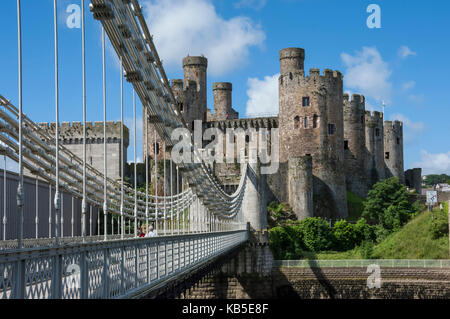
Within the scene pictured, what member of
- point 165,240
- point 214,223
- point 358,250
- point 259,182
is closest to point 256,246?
point 259,182

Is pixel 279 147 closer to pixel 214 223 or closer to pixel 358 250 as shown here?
pixel 358 250

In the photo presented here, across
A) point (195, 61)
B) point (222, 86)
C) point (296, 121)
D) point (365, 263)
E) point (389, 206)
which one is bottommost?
point (365, 263)

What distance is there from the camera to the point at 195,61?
58656mm

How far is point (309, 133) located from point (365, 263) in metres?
15.6

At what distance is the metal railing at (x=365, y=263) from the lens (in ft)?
111

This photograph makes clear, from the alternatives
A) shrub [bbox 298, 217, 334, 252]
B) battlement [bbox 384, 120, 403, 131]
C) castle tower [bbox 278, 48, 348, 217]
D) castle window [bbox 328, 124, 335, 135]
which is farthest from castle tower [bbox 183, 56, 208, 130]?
shrub [bbox 298, 217, 334, 252]

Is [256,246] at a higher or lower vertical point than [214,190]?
lower

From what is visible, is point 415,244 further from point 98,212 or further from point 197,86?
point 98,212

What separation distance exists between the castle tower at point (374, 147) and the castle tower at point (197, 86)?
40.5ft

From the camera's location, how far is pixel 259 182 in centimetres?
3731

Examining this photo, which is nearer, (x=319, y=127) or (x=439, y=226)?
(x=439, y=226)

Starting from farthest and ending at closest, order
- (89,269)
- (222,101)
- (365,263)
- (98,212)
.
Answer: (222,101) → (365,263) → (98,212) → (89,269)

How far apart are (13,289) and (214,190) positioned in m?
18.0

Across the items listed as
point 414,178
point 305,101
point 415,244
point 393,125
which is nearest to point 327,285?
point 415,244
